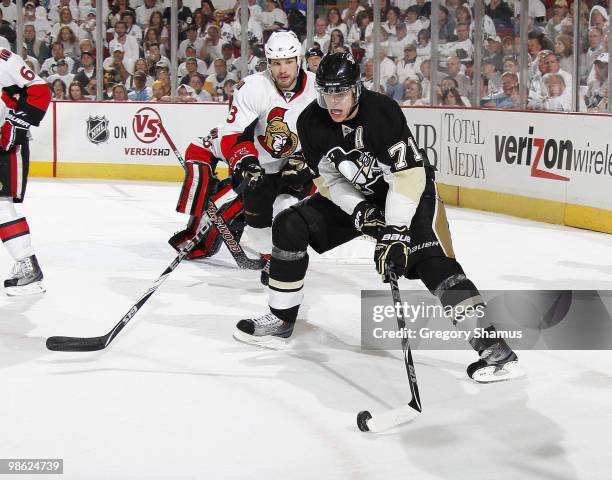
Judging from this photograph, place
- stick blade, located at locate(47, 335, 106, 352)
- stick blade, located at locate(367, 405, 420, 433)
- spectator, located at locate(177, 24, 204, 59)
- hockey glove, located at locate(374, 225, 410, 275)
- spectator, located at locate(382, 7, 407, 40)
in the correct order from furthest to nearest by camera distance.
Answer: spectator, located at locate(177, 24, 204, 59)
spectator, located at locate(382, 7, 407, 40)
stick blade, located at locate(47, 335, 106, 352)
hockey glove, located at locate(374, 225, 410, 275)
stick blade, located at locate(367, 405, 420, 433)

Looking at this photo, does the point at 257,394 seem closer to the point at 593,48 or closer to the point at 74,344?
the point at 74,344

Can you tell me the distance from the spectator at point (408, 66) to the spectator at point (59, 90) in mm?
3310

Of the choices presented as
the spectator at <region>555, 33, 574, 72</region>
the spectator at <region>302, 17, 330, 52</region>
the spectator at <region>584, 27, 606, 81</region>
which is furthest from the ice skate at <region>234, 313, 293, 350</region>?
the spectator at <region>302, 17, 330, 52</region>

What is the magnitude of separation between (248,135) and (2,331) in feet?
4.56

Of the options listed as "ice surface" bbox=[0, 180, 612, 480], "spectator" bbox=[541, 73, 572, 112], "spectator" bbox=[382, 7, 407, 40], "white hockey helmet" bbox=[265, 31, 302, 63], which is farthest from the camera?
"spectator" bbox=[382, 7, 407, 40]

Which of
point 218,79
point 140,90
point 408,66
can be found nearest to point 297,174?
point 408,66

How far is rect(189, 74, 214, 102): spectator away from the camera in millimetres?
10164

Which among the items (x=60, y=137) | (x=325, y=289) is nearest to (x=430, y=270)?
(x=325, y=289)

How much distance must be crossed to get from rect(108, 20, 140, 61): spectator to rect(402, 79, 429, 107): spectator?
2.96 m

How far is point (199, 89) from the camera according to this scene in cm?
1022

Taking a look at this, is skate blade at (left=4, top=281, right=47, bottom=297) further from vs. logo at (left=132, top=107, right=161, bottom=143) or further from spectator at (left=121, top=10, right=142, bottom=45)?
spectator at (left=121, top=10, right=142, bottom=45)

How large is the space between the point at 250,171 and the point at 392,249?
1.36m

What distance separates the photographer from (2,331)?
3.89 m

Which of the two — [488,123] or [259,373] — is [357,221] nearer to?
[259,373]
